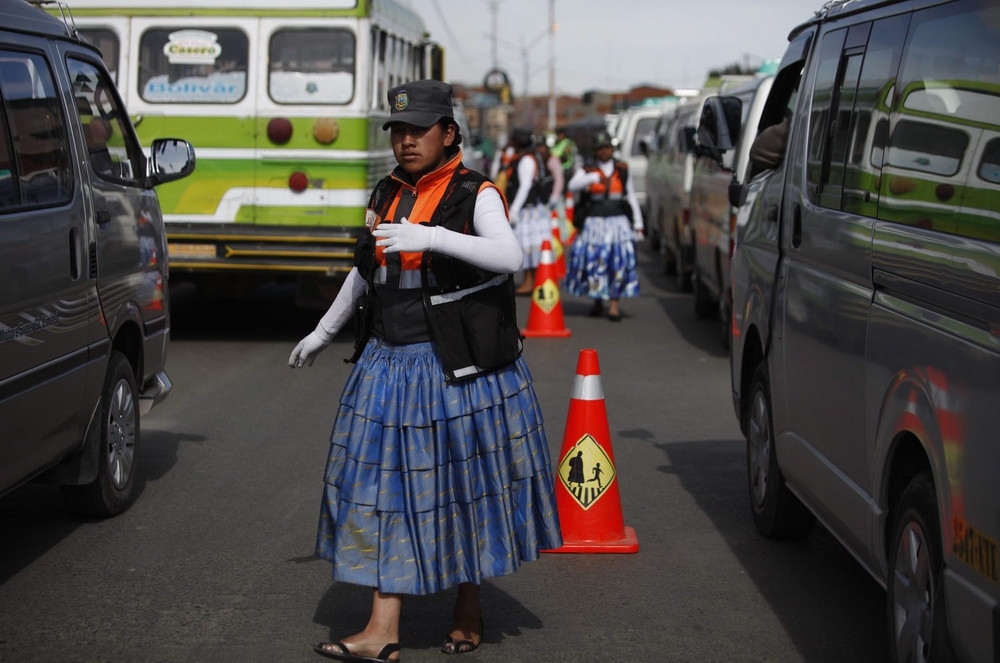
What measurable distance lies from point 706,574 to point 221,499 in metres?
2.45

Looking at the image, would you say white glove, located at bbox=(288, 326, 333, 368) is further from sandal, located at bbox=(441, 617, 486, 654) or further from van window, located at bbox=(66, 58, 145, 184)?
van window, located at bbox=(66, 58, 145, 184)

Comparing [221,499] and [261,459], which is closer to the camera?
[221,499]

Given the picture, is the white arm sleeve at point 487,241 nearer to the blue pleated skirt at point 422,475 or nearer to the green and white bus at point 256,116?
the blue pleated skirt at point 422,475

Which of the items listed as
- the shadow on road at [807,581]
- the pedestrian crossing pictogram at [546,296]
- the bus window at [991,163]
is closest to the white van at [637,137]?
the pedestrian crossing pictogram at [546,296]

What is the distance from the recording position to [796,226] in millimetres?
5555

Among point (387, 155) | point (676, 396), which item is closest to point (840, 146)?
point (676, 396)

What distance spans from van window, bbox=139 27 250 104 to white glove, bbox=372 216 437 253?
27.2 feet

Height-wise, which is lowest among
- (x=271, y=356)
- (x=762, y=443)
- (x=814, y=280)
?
(x=271, y=356)

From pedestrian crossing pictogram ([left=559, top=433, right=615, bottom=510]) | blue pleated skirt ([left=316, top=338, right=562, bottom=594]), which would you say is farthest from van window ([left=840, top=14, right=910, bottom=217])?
pedestrian crossing pictogram ([left=559, top=433, right=615, bottom=510])

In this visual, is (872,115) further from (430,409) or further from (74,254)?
(74,254)

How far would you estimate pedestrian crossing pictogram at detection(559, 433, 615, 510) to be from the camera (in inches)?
236

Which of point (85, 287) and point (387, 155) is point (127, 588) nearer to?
point (85, 287)

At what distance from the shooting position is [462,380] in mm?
4438

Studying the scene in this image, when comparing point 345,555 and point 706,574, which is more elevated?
point 345,555
